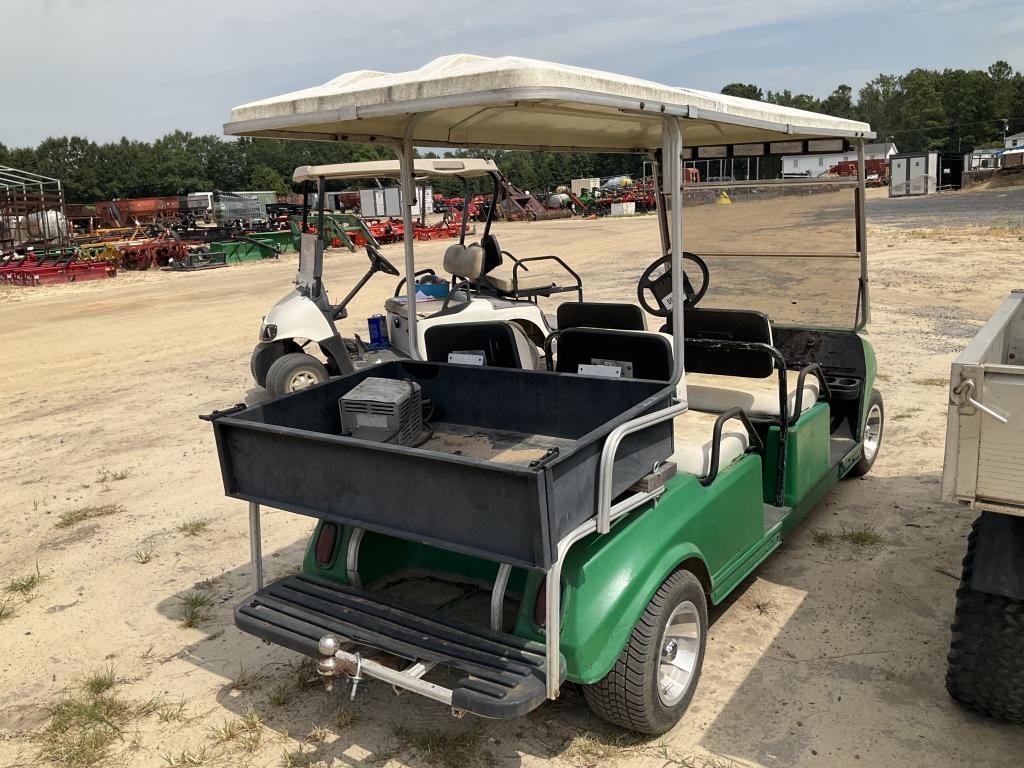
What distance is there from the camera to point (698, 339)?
12.8 feet

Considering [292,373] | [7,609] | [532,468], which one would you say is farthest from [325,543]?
[292,373]

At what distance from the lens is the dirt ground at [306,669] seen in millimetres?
2574

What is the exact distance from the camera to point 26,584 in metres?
3.86

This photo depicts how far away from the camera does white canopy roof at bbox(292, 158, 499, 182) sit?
6816 millimetres

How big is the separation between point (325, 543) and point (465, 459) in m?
1.03

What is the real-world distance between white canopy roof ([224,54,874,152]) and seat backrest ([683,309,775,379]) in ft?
2.71

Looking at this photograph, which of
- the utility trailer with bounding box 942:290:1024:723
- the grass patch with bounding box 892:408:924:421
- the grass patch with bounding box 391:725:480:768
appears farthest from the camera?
the grass patch with bounding box 892:408:924:421

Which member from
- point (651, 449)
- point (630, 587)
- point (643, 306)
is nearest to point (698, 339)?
point (643, 306)

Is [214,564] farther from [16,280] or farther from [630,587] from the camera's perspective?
[16,280]

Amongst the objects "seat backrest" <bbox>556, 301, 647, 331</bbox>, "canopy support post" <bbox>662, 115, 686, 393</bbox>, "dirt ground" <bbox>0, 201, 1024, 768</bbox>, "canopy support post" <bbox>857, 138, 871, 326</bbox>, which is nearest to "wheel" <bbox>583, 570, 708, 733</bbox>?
"dirt ground" <bbox>0, 201, 1024, 768</bbox>

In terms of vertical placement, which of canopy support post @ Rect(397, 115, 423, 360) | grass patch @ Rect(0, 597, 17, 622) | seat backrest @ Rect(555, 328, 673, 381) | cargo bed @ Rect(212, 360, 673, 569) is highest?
canopy support post @ Rect(397, 115, 423, 360)

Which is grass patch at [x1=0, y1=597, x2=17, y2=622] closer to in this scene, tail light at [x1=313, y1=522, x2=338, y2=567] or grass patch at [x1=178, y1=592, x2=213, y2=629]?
grass patch at [x1=178, y1=592, x2=213, y2=629]

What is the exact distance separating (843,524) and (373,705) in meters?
2.46

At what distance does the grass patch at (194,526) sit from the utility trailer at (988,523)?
3.51 m
